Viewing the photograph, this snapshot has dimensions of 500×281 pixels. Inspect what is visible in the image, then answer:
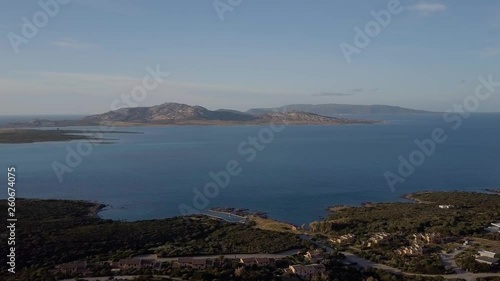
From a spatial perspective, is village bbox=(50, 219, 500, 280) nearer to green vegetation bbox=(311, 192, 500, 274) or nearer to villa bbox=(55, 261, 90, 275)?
villa bbox=(55, 261, 90, 275)

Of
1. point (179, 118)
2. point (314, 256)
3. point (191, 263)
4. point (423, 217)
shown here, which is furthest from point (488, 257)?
point (179, 118)

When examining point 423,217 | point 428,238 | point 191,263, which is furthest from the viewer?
point 423,217

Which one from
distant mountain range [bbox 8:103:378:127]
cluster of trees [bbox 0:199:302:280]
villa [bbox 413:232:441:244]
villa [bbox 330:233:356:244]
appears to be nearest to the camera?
cluster of trees [bbox 0:199:302:280]

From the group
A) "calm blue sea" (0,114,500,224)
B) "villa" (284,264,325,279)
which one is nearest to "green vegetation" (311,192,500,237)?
"calm blue sea" (0,114,500,224)

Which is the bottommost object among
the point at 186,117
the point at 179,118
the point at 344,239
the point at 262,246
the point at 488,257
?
the point at 344,239

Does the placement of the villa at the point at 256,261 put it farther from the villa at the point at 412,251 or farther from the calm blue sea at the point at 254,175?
the calm blue sea at the point at 254,175

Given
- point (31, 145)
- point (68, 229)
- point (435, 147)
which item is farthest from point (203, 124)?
point (68, 229)

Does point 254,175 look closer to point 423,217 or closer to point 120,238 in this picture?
point 423,217

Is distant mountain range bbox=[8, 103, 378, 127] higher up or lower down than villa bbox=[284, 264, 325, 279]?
higher up

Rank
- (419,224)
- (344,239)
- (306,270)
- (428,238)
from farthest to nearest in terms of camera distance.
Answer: (419,224)
(344,239)
(428,238)
(306,270)

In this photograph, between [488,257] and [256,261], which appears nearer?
[256,261]

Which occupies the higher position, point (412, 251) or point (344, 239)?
point (412, 251)
